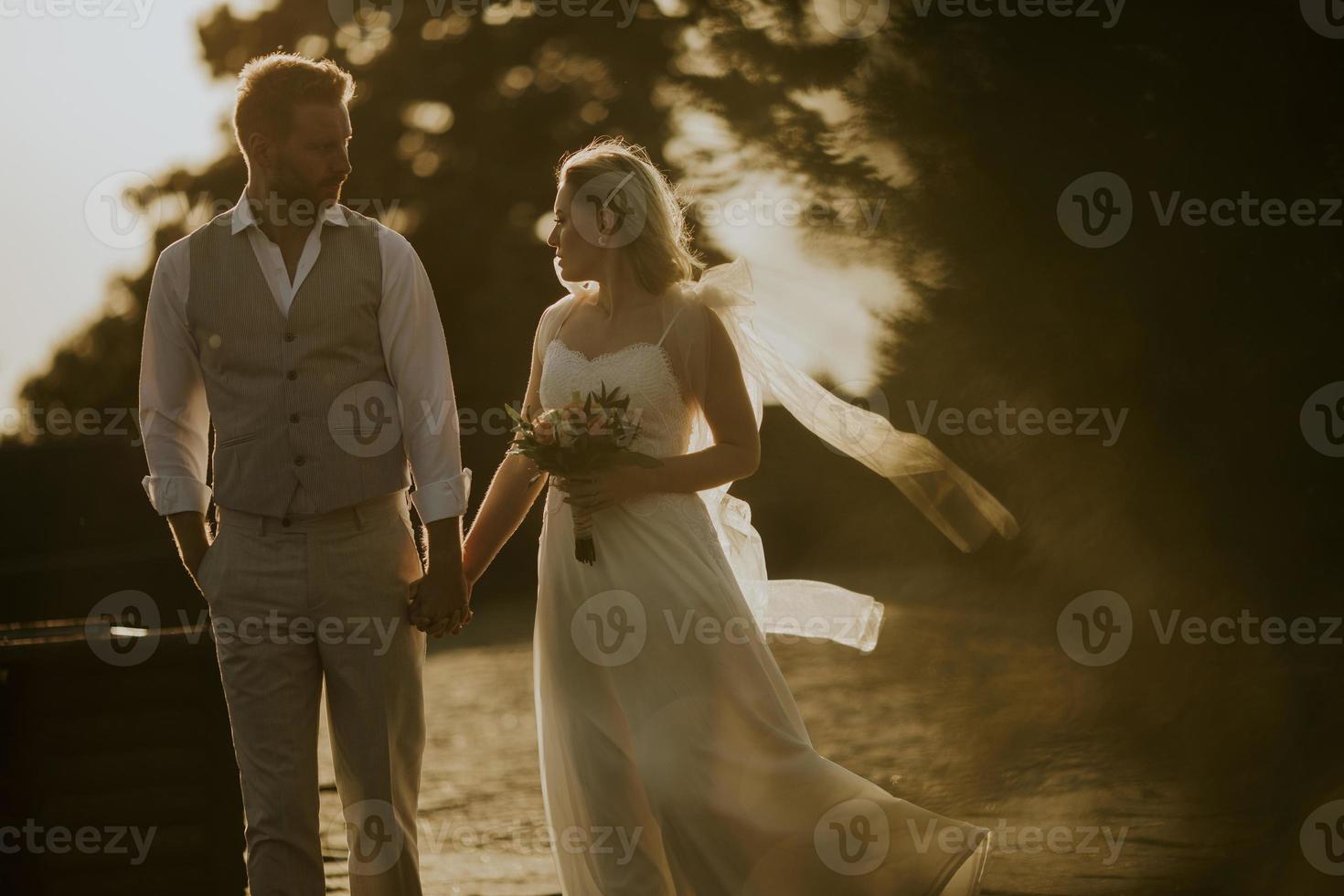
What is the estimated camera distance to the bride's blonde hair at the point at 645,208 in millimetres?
5336

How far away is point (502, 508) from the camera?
5531 mm

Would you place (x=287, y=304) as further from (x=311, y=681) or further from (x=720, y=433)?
(x=720, y=433)

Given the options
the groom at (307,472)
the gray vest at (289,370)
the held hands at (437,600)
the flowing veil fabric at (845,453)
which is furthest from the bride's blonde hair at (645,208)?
the held hands at (437,600)

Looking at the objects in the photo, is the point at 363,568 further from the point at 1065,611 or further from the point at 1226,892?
the point at 1065,611

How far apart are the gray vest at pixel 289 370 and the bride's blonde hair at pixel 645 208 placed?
2.81 ft

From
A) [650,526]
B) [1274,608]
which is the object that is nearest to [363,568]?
[650,526]

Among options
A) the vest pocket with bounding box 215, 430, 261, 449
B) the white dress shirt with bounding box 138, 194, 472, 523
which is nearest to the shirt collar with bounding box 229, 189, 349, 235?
the white dress shirt with bounding box 138, 194, 472, 523

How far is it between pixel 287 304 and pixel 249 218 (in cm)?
30

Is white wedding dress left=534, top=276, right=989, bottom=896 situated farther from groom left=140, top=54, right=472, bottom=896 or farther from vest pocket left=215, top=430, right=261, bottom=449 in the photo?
vest pocket left=215, top=430, right=261, bottom=449

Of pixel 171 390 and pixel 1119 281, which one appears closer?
pixel 171 390

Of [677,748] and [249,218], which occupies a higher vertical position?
[249,218]

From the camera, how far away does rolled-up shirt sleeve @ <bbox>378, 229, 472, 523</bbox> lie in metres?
4.84

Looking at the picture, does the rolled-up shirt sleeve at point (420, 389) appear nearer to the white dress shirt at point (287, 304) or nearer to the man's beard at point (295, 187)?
the white dress shirt at point (287, 304)

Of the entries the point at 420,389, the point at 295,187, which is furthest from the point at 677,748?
the point at 295,187
